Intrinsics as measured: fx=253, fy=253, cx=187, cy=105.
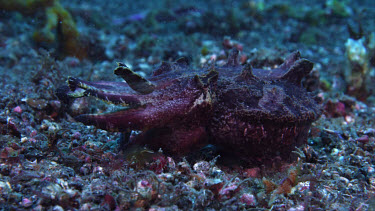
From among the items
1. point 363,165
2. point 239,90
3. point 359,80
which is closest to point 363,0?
point 359,80

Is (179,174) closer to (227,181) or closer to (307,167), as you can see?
(227,181)

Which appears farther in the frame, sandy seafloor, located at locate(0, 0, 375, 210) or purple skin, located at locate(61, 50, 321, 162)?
purple skin, located at locate(61, 50, 321, 162)

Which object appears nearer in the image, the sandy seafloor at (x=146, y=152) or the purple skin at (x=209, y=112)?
the sandy seafloor at (x=146, y=152)

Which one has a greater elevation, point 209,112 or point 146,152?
point 209,112
